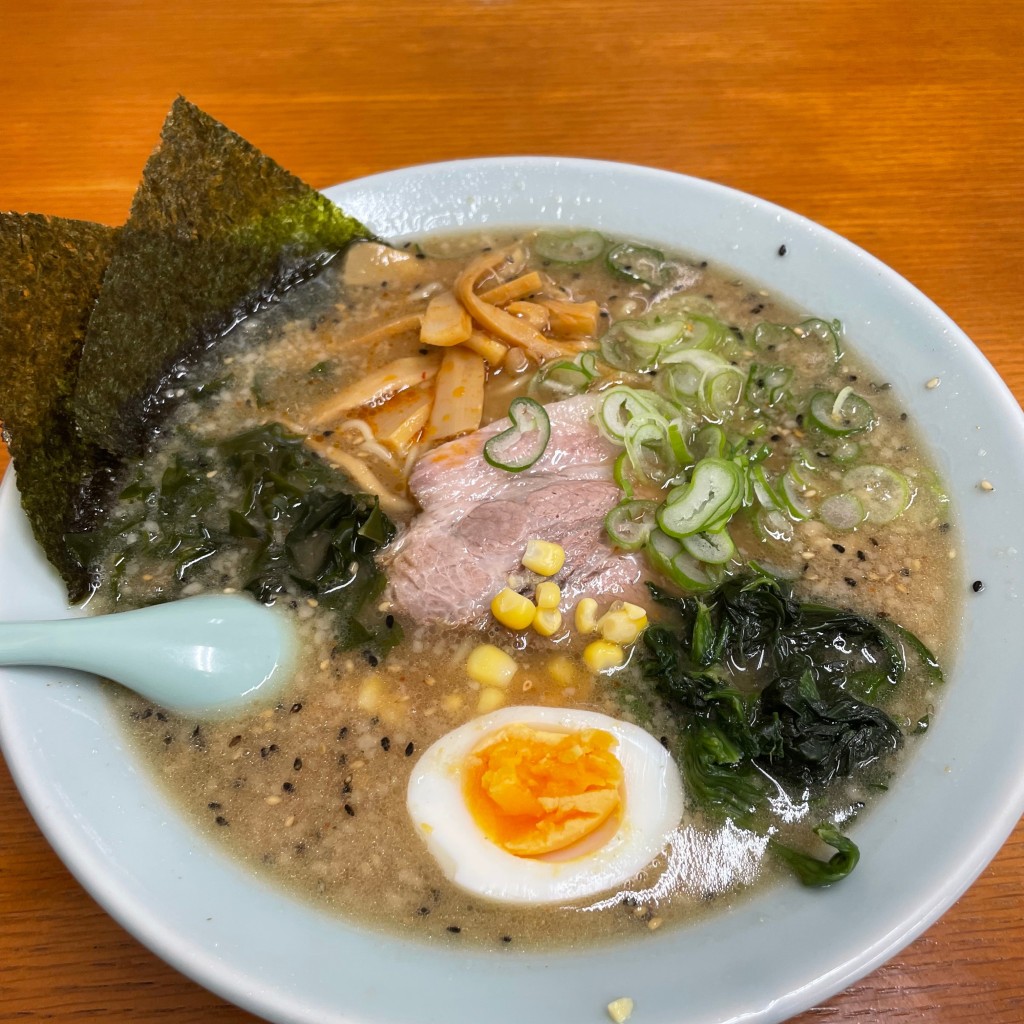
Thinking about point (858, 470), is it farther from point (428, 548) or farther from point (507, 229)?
point (507, 229)

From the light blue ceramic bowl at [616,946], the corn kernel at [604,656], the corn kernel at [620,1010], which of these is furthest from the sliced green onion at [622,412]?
the corn kernel at [620,1010]

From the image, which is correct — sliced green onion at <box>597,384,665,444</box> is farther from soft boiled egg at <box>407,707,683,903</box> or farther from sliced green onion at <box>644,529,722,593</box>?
soft boiled egg at <box>407,707,683,903</box>

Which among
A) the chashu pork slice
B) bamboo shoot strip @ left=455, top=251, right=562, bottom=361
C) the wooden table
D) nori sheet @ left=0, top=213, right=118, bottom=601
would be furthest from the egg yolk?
the wooden table

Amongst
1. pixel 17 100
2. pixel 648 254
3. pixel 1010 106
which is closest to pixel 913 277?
pixel 648 254

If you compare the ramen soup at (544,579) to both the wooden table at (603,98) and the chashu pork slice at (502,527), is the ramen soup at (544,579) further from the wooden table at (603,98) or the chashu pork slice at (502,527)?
the wooden table at (603,98)

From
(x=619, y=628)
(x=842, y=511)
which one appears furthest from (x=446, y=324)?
(x=842, y=511)
